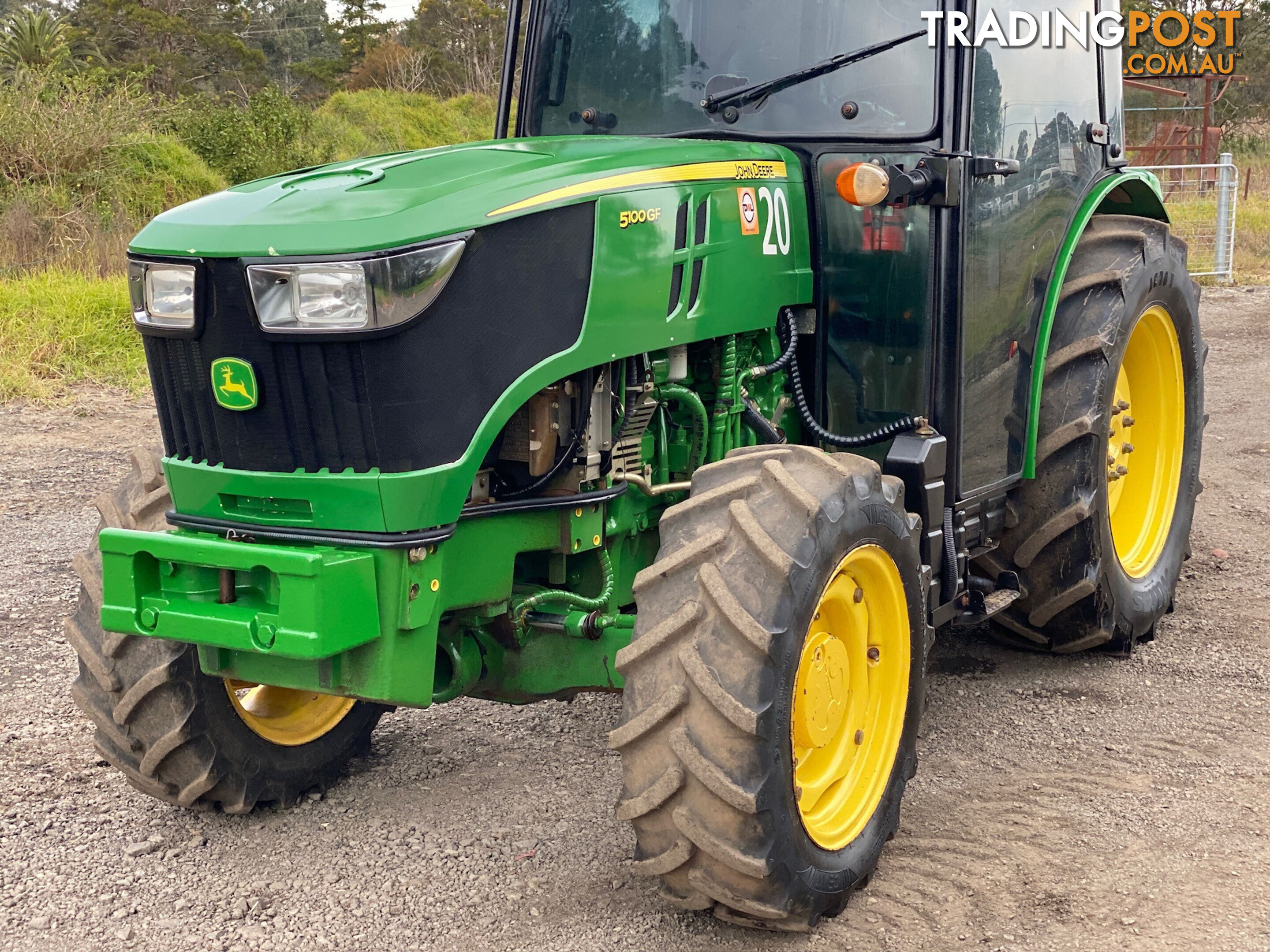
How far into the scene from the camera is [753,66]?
149 inches

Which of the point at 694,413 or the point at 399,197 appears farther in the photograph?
the point at 694,413

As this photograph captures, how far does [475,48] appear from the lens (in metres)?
33.8

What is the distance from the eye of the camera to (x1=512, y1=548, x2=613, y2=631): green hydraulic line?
128 inches

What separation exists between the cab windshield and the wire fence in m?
11.3

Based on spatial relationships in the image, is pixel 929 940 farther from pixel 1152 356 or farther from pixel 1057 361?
pixel 1152 356

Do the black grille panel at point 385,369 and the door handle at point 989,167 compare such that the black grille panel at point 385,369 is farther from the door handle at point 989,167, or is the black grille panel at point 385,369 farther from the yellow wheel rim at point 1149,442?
the yellow wheel rim at point 1149,442

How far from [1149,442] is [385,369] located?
3477 mm

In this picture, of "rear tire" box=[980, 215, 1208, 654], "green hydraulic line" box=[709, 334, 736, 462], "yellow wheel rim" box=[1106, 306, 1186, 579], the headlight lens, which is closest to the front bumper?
the headlight lens

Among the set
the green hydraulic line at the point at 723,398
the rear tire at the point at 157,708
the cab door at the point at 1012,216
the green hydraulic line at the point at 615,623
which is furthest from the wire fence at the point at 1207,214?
the rear tire at the point at 157,708

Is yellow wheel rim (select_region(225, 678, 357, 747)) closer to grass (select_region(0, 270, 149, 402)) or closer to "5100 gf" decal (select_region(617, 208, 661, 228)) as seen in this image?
"5100 gf" decal (select_region(617, 208, 661, 228))

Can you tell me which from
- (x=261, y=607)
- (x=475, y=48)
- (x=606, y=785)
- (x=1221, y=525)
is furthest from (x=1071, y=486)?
(x=475, y=48)

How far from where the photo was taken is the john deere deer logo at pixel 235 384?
281 cm

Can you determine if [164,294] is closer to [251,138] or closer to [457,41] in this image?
[251,138]

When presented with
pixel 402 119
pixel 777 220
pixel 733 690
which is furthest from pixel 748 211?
pixel 402 119
